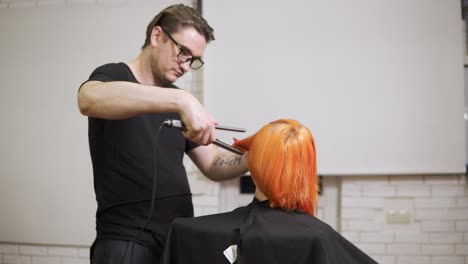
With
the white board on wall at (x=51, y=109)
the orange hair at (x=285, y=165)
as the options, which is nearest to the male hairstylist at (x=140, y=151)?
the orange hair at (x=285, y=165)

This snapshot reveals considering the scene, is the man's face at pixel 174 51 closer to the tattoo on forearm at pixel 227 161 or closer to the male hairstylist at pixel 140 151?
the male hairstylist at pixel 140 151

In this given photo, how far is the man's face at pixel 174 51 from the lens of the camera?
1.40 m

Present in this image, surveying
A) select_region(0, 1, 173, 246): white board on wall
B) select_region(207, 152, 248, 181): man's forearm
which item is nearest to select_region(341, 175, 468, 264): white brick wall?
select_region(207, 152, 248, 181): man's forearm

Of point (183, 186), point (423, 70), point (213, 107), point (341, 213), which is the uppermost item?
point (423, 70)

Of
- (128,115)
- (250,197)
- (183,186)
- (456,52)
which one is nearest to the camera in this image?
(128,115)

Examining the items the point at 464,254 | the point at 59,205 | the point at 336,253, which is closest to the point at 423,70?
the point at 464,254

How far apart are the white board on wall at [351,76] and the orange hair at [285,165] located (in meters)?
→ 1.12

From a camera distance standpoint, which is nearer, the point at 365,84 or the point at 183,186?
the point at 183,186

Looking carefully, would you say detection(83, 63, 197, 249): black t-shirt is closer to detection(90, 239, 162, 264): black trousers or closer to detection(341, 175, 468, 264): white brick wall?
detection(90, 239, 162, 264): black trousers

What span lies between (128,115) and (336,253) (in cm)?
74

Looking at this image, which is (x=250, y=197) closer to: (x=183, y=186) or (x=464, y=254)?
(x=183, y=186)

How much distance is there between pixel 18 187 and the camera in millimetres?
2693

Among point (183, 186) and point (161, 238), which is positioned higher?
point (183, 186)

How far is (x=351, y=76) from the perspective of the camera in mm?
2410
